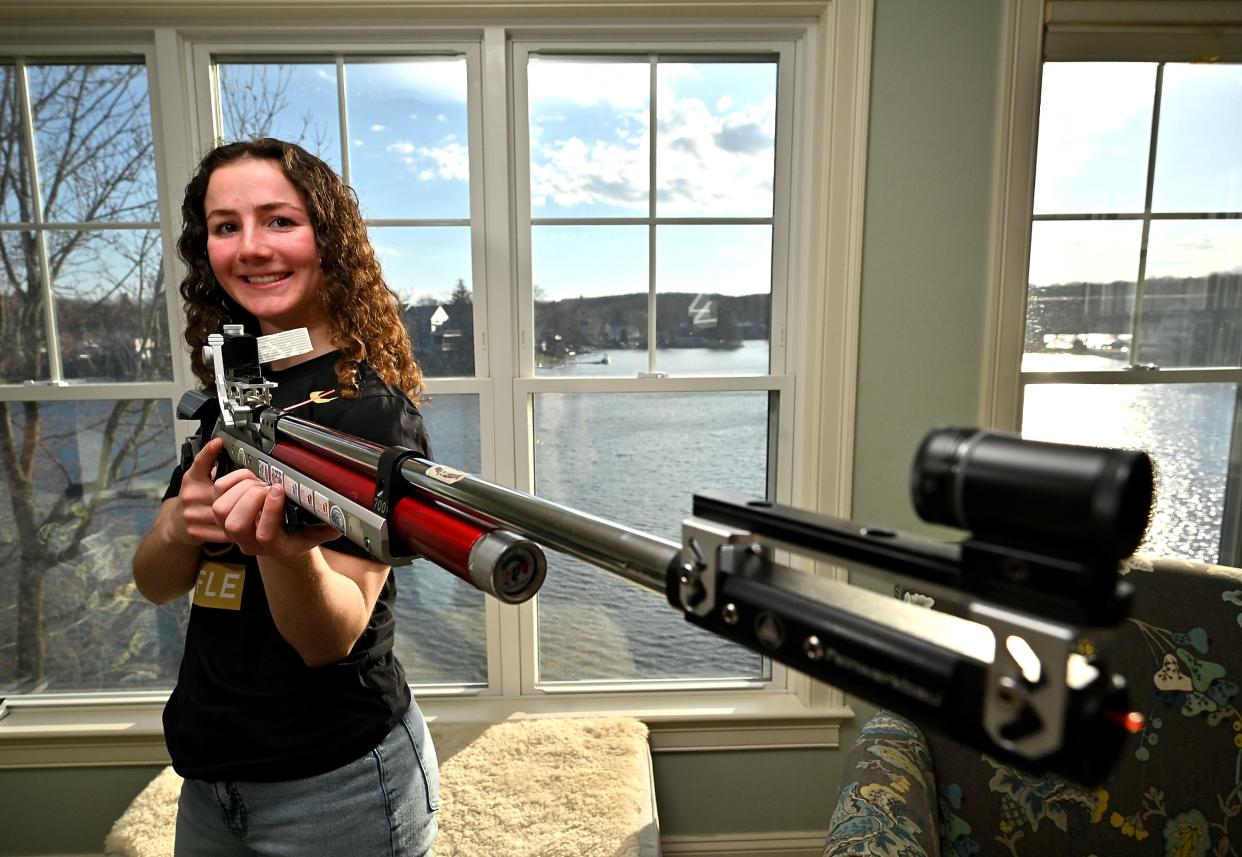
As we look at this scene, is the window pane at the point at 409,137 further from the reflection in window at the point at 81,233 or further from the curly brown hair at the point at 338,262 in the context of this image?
the curly brown hair at the point at 338,262

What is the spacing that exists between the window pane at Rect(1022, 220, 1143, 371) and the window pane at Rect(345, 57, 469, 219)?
1513 millimetres

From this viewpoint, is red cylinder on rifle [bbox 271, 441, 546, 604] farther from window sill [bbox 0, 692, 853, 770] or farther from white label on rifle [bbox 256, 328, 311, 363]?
window sill [bbox 0, 692, 853, 770]

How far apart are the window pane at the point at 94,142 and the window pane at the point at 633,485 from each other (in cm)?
120

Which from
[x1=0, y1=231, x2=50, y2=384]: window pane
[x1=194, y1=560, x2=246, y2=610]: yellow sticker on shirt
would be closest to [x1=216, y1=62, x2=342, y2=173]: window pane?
[x1=0, y1=231, x2=50, y2=384]: window pane

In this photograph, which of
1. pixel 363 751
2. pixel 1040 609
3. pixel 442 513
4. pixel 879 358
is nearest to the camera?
pixel 1040 609

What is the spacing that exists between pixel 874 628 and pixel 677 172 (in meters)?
1.71

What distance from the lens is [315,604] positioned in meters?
0.75

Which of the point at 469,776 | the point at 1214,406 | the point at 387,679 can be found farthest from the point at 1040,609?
the point at 1214,406

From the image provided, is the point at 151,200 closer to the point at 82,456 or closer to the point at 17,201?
the point at 17,201

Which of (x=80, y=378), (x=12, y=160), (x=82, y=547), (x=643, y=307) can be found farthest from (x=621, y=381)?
(x=12, y=160)

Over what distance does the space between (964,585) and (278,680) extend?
82 centimetres

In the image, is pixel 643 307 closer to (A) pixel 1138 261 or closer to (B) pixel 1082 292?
(B) pixel 1082 292

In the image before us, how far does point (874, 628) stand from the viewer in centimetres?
31

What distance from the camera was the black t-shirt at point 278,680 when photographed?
833mm
